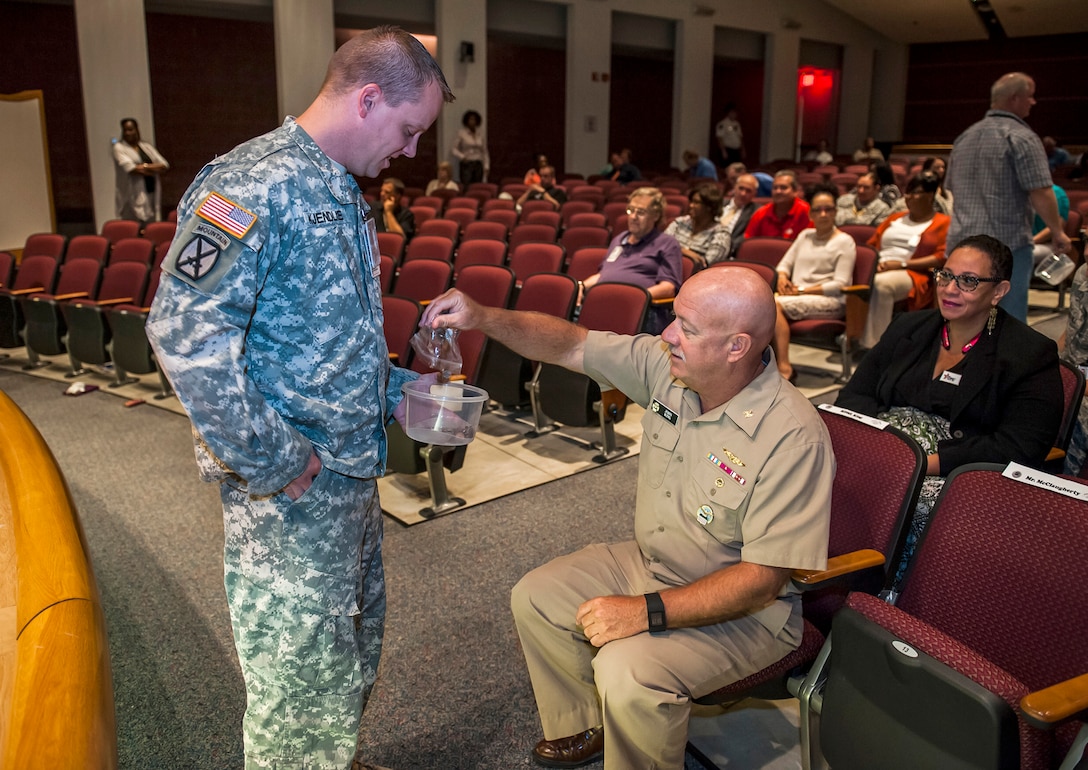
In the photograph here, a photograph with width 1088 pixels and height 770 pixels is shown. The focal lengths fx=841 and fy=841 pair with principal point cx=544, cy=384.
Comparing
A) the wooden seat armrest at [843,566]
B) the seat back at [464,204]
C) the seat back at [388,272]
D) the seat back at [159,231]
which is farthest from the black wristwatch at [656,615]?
the seat back at [464,204]

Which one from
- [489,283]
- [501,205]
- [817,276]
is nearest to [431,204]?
[501,205]

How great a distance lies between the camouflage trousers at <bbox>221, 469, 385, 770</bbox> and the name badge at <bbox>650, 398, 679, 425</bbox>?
26.0 inches

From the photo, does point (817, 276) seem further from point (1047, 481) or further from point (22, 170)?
point (22, 170)

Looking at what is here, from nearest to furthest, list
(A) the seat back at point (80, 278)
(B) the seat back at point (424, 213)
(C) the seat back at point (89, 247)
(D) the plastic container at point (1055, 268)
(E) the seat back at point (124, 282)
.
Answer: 1. (D) the plastic container at point (1055, 268)
2. (E) the seat back at point (124, 282)
3. (A) the seat back at point (80, 278)
4. (C) the seat back at point (89, 247)
5. (B) the seat back at point (424, 213)

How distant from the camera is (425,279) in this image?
4738mm

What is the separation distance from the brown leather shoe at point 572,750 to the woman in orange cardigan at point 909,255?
11.5ft

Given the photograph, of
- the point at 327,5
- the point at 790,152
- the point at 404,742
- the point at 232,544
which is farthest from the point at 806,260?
the point at 790,152

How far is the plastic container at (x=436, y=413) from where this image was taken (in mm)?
1690

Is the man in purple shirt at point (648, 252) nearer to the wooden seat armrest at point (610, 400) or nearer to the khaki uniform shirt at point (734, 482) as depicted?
the wooden seat armrest at point (610, 400)

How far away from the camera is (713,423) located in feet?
5.67

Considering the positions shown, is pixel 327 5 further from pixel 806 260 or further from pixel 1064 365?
pixel 1064 365

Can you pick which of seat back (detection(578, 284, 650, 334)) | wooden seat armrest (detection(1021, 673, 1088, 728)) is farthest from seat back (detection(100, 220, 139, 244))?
wooden seat armrest (detection(1021, 673, 1088, 728))

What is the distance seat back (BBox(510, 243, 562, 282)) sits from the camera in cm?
516

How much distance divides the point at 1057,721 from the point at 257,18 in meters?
12.3
